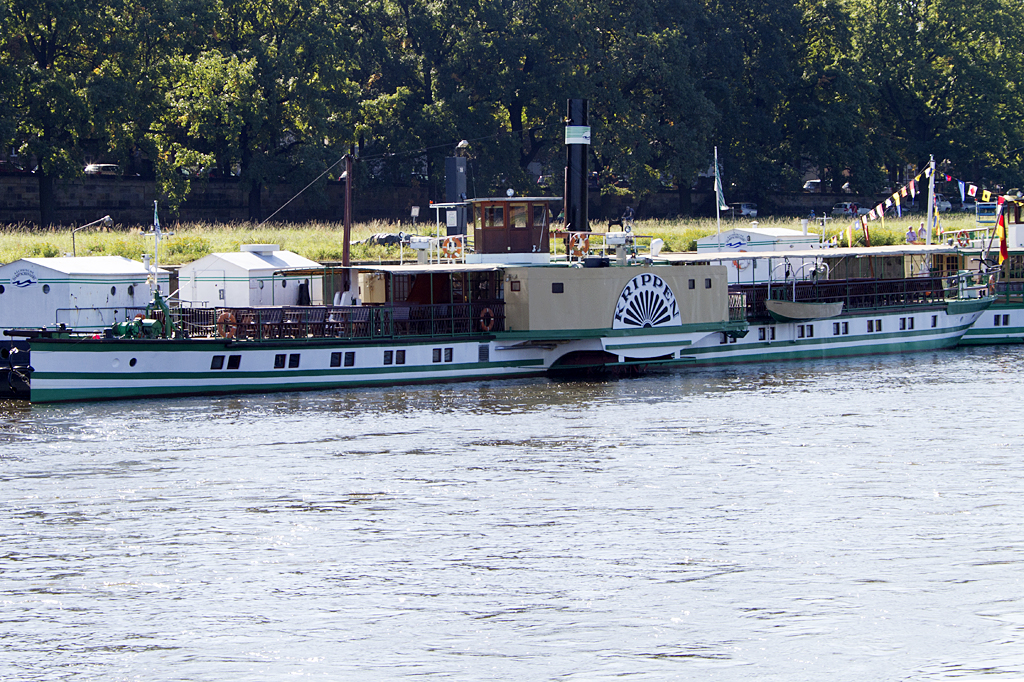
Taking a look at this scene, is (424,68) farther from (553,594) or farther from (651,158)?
(553,594)

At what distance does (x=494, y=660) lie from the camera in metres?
17.4

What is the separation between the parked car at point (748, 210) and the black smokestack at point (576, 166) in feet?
144

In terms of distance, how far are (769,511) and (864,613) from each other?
5639 mm

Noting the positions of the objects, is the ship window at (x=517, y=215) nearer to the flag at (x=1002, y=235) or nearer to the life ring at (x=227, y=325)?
the life ring at (x=227, y=325)

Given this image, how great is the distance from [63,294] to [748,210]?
201 feet

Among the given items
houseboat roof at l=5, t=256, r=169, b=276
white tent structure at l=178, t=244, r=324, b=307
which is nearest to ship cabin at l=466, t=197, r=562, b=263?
white tent structure at l=178, t=244, r=324, b=307

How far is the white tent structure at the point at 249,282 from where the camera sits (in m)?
45.6

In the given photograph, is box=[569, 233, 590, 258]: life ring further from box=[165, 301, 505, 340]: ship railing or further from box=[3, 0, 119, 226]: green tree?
box=[3, 0, 119, 226]: green tree

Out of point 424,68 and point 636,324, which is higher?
point 424,68

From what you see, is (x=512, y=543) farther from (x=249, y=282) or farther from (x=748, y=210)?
(x=748, y=210)

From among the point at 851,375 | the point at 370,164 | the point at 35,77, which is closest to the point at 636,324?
the point at 851,375

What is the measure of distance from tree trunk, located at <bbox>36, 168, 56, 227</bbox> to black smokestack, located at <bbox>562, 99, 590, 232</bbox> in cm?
3402

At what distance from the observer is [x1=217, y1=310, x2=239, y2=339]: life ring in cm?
3941

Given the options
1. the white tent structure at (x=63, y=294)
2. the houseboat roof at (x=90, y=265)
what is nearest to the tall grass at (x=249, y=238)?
the houseboat roof at (x=90, y=265)
